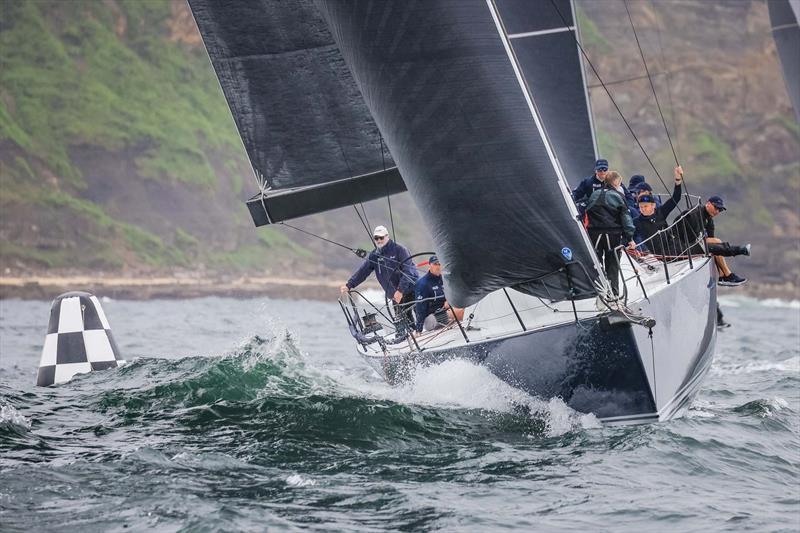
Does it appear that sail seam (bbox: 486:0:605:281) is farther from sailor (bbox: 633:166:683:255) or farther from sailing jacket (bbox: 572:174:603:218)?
sailor (bbox: 633:166:683:255)

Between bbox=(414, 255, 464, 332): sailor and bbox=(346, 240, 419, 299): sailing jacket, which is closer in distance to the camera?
bbox=(414, 255, 464, 332): sailor

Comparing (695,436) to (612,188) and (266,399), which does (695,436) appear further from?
(266,399)

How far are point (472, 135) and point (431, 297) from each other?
2.40 m

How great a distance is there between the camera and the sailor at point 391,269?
418 inches

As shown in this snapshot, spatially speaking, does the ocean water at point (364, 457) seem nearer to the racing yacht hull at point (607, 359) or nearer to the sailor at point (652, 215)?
the racing yacht hull at point (607, 359)

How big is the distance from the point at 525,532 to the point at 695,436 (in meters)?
2.89

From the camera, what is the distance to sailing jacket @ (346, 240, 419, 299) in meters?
10.7

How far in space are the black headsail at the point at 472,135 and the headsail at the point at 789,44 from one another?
880 centimetres

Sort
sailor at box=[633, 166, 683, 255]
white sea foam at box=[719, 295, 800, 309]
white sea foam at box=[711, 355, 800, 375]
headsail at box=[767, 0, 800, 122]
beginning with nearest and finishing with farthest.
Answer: sailor at box=[633, 166, 683, 255] → white sea foam at box=[711, 355, 800, 375] → headsail at box=[767, 0, 800, 122] → white sea foam at box=[719, 295, 800, 309]

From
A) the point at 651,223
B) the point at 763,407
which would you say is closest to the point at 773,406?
the point at 763,407

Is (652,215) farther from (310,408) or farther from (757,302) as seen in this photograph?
(757,302)

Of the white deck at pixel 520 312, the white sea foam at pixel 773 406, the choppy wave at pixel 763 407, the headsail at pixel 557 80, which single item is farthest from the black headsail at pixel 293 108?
the white sea foam at pixel 773 406

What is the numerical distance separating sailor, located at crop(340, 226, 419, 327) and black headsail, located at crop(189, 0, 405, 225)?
53 centimetres

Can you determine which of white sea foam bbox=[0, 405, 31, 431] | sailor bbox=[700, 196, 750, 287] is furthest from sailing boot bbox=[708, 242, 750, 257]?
white sea foam bbox=[0, 405, 31, 431]
